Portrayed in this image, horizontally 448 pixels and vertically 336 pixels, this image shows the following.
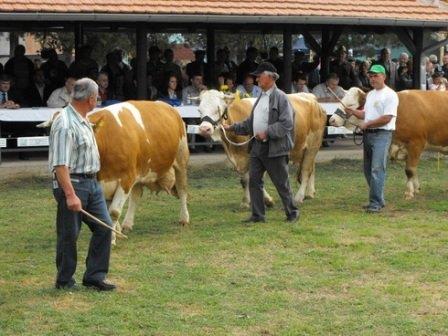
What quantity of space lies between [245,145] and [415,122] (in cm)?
264

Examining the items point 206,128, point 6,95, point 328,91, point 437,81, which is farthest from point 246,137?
point 437,81

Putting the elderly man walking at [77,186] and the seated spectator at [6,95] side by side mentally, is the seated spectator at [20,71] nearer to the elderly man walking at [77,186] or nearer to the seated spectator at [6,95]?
the seated spectator at [6,95]

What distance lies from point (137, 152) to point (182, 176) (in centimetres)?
152

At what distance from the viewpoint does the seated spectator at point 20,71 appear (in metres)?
18.0

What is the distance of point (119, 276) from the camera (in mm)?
9039

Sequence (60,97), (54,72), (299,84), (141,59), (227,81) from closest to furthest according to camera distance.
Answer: (60,97) < (141,59) < (54,72) < (227,81) < (299,84)

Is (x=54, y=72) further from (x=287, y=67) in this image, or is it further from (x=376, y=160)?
(x=376, y=160)

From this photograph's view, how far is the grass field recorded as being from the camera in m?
7.40

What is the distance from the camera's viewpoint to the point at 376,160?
495 inches

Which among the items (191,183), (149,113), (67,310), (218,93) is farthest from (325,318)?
(191,183)

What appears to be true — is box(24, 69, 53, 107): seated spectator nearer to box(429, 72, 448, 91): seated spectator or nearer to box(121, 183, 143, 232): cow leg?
box(121, 183, 143, 232): cow leg

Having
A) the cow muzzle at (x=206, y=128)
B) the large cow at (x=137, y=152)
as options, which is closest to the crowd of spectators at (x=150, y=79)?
the cow muzzle at (x=206, y=128)

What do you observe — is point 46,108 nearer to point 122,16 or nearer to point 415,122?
point 122,16

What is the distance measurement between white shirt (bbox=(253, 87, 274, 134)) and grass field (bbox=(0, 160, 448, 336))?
3.66 feet
